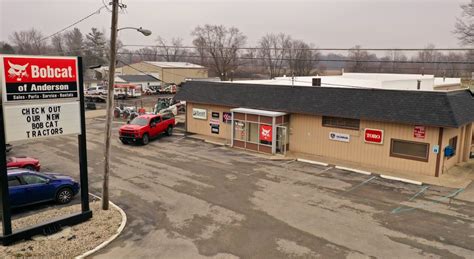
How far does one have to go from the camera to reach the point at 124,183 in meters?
18.6

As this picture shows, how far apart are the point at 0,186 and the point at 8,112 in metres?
2.26

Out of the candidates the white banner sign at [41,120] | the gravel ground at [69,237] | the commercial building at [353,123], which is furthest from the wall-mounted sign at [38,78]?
the commercial building at [353,123]

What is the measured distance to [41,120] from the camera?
483 inches

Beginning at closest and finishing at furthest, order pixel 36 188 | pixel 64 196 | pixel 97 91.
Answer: pixel 36 188, pixel 64 196, pixel 97 91

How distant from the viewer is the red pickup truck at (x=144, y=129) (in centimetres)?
2714

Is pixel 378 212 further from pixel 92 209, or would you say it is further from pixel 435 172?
pixel 92 209

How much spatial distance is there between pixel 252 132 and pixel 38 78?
16.4 m

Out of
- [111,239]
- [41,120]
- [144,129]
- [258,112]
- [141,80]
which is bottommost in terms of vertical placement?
[111,239]

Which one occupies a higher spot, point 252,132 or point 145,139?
point 252,132

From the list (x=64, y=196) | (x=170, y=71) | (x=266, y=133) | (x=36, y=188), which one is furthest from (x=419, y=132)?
(x=170, y=71)

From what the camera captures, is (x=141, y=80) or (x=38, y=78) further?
(x=141, y=80)

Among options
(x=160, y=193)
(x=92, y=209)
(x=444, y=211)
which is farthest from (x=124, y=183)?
(x=444, y=211)

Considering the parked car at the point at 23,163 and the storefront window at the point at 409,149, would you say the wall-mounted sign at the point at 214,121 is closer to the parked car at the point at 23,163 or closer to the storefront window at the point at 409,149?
the storefront window at the point at 409,149

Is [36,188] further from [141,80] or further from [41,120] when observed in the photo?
[141,80]
